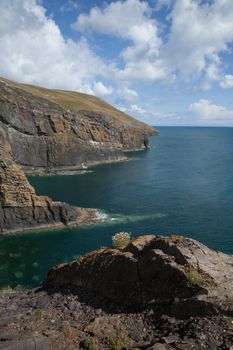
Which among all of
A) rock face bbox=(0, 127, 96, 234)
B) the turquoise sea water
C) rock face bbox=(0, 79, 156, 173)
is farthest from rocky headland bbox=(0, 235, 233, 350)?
rock face bbox=(0, 79, 156, 173)

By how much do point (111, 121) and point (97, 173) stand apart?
60.8 m

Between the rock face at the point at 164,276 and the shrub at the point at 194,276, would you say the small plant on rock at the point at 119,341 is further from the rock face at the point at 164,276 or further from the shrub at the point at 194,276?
the shrub at the point at 194,276

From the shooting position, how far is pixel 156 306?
72.3ft

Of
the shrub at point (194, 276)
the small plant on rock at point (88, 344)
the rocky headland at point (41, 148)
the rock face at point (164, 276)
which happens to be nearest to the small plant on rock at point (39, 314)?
the rock face at point (164, 276)

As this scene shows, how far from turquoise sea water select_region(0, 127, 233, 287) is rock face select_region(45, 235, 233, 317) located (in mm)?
25618

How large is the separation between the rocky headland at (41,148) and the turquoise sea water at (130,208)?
13.4 feet

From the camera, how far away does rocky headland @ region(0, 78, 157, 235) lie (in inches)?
2798

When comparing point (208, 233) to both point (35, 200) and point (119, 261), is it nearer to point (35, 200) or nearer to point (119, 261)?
point (35, 200)

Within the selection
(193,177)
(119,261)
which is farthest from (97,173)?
(119,261)

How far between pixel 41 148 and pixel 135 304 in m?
Answer: 110

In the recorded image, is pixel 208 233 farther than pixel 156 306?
Yes

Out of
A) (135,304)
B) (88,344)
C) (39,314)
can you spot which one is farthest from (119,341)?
(39,314)

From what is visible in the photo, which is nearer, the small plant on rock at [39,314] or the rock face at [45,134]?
the small plant on rock at [39,314]

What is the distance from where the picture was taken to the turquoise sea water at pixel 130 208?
2318 inches
